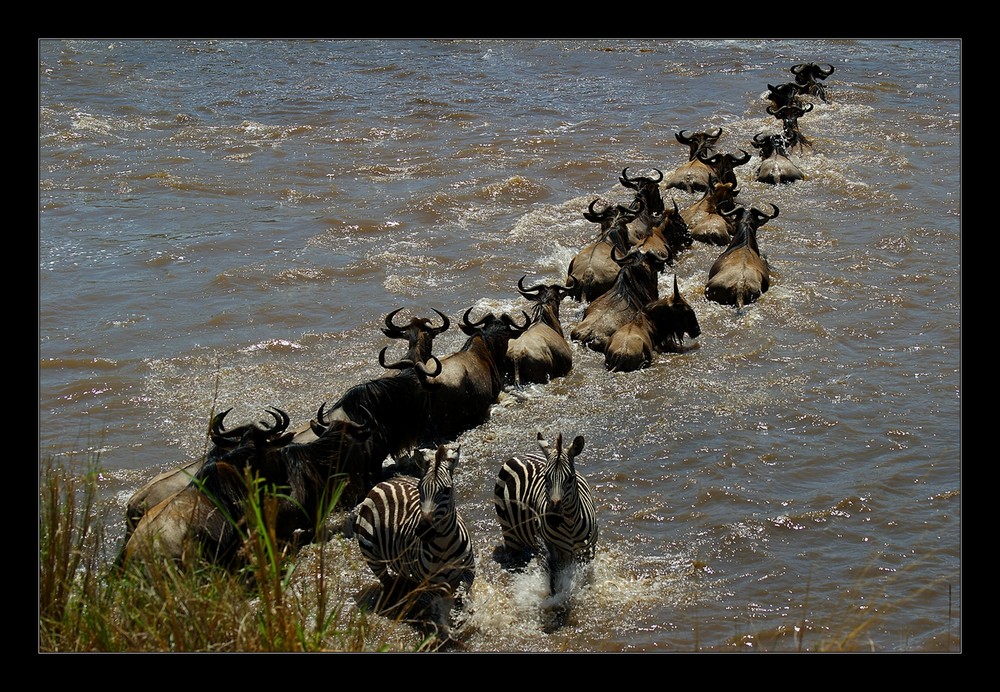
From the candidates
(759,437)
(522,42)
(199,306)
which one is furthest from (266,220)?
(522,42)

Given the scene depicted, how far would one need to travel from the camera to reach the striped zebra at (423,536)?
19.8 feet

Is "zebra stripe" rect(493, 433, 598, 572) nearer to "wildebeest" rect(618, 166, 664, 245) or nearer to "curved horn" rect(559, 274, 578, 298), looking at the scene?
"curved horn" rect(559, 274, 578, 298)

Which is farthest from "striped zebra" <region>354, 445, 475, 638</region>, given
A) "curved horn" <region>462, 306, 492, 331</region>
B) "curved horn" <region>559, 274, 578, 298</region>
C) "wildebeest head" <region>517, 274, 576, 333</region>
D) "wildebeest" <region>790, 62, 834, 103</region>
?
"wildebeest" <region>790, 62, 834, 103</region>

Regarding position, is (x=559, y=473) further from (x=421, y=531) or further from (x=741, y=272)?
(x=741, y=272)

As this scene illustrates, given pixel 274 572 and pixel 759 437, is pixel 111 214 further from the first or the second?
pixel 274 572

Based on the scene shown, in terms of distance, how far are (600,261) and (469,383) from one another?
386 cm

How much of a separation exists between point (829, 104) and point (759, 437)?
1777 centimetres

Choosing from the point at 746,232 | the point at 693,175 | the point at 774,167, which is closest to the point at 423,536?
the point at 746,232

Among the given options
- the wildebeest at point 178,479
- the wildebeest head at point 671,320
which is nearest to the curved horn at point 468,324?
the wildebeest head at point 671,320

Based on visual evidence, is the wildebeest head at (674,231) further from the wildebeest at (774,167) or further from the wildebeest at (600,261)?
the wildebeest at (774,167)

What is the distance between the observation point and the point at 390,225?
15891mm

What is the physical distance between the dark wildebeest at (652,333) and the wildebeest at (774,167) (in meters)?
7.40

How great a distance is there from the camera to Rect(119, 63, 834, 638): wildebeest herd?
6.35 metres

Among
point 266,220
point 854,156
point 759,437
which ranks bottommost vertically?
point 759,437
